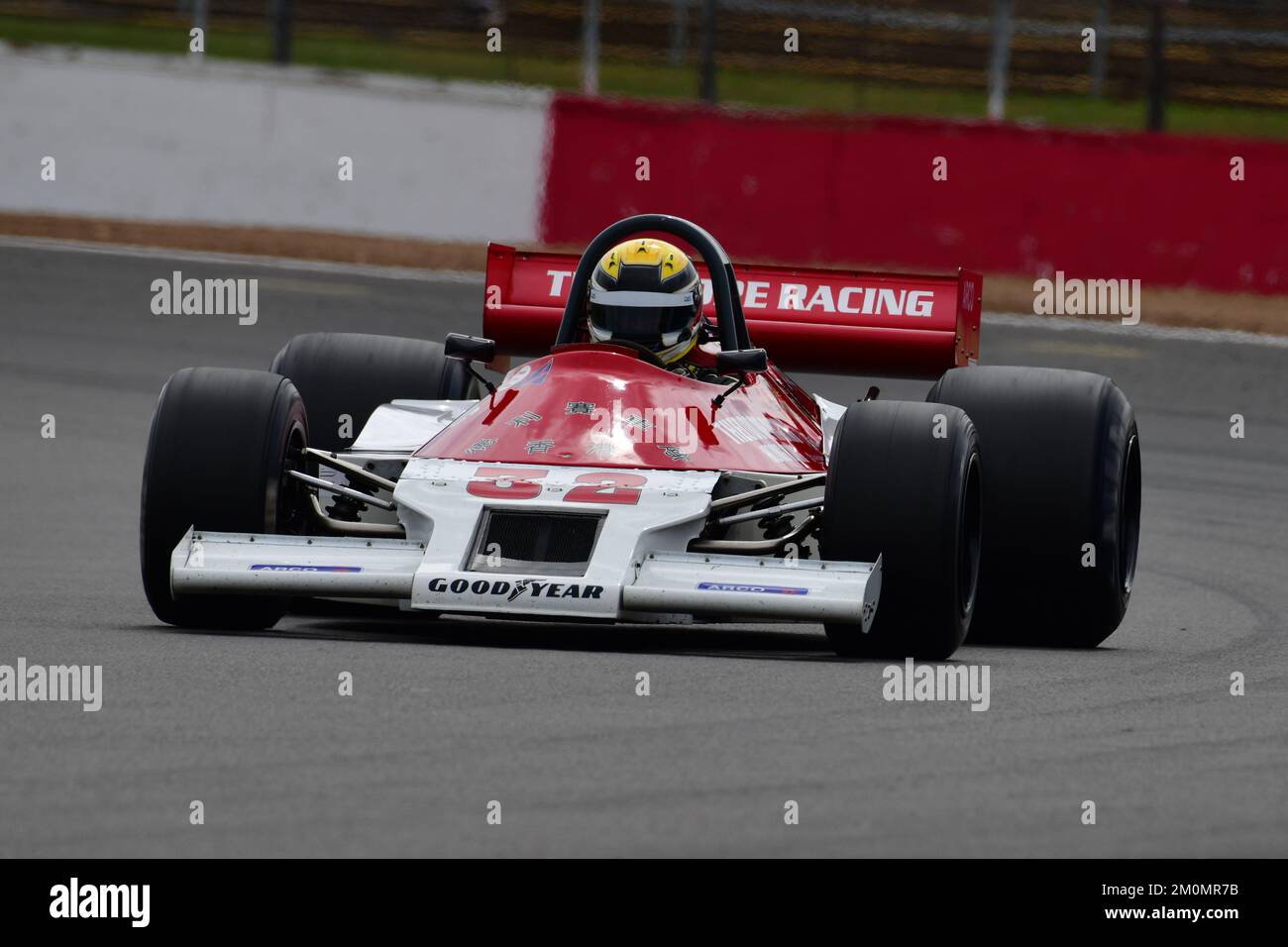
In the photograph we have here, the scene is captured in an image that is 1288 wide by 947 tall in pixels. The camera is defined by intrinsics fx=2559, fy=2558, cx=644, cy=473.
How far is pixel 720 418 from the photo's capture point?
10.0 metres

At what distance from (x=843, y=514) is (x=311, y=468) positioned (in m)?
2.22

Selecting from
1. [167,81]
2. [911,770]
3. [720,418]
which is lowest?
[911,770]

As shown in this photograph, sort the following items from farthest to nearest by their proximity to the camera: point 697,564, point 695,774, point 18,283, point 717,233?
point 717,233 < point 18,283 < point 697,564 < point 695,774

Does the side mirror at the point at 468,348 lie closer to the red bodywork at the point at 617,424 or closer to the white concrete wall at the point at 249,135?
the red bodywork at the point at 617,424

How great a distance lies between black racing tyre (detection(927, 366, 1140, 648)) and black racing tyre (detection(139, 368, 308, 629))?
275 cm

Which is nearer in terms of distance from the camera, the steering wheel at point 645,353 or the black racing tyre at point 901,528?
the black racing tyre at point 901,528

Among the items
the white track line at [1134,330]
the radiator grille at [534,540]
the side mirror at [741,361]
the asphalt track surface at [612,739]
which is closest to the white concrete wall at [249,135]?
the white track line at [1134,330]

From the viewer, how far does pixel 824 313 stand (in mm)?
11727

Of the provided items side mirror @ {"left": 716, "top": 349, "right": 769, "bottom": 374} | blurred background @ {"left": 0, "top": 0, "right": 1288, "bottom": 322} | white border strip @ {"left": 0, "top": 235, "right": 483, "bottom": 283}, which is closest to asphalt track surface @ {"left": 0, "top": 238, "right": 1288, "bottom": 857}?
side mirror @ {"left": 716, "top": 349, "right": 769, "bottom": 374}

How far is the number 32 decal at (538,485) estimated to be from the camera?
9.16 m

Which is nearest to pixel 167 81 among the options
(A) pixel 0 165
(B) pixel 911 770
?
(A) pixel 0 165

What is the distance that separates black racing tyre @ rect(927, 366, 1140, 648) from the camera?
32.6ft

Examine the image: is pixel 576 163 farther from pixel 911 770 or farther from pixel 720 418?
pixel 911 770

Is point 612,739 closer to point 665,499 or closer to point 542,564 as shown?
point 542,564
